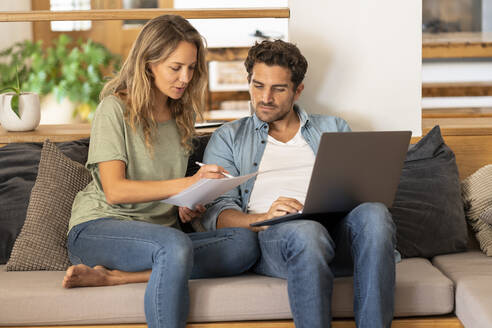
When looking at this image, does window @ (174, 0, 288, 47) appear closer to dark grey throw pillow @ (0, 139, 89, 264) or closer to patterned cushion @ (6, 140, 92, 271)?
dark grey throw pillow @ (0, 139, 89, 264)

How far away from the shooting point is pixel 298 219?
1.97 meters

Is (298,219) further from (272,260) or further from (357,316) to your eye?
(357,316)

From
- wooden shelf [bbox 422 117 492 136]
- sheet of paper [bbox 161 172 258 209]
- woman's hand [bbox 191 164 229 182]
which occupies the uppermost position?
wooden shelf [bbox 422 117 492 136]

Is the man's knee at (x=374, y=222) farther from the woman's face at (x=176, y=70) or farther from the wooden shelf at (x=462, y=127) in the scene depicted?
the wooden shelf at (x=462, y=127)

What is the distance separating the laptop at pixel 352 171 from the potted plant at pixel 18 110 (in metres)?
1.15

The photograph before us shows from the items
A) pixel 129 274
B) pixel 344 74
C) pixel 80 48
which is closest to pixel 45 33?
pixel 80 48

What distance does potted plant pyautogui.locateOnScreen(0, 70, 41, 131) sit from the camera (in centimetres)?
259

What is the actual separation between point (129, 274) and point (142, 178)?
29 centimetres

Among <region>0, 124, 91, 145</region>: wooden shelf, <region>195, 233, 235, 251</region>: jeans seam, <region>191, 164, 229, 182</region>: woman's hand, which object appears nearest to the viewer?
<region>191, 164, 229, 182</region>: woman's hand

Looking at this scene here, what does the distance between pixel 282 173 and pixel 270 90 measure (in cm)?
28

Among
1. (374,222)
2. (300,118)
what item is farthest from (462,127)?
(374,222)

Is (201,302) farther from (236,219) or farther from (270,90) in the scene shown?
(270,90)

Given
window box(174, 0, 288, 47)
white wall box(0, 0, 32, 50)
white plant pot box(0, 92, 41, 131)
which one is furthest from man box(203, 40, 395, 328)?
white wall box(0, 0, 32, 50)

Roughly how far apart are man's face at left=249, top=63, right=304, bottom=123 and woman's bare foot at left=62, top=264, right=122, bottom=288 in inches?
29.0
